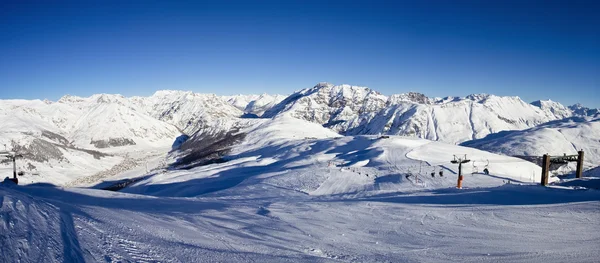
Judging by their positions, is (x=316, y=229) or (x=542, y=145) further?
(x=542, y=145)

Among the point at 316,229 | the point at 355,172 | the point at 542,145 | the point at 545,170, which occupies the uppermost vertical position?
the point at 542,145

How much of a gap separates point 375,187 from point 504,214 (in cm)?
1612

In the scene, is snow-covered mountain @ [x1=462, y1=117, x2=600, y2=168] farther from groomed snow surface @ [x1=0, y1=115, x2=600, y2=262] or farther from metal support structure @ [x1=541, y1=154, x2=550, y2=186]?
groomed snow surface @ [x1=0, y1=115, x2=600, y2=262]

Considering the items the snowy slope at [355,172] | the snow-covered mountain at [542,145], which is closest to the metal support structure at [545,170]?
the snowy slope at [355,172]

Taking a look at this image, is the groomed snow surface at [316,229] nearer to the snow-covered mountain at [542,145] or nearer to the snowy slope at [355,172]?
the snowy slope at [355,172]

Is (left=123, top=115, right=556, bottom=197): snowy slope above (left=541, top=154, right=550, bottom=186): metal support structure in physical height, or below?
below

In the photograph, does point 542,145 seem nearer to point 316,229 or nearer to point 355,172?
point 355,172

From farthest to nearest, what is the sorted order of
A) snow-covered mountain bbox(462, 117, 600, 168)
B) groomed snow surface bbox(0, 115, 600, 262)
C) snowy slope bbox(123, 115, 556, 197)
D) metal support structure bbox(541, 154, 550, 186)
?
snow-covered mountain bbox(462, 117, 600, 168), snowy slope bbox(123, 115, 556, 197), metal support structure bbox(541, 154, 550, 186), groomed snow surface bbox(0, 115, 600, 262)

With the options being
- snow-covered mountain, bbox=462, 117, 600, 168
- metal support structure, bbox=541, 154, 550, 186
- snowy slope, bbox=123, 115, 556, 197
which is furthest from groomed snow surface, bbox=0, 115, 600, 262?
snow-covered mountain, bbox=462, 117, 600, 168

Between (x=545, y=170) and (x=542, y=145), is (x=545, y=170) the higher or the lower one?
the lower one

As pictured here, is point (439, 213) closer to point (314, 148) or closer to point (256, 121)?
point (314, 148)

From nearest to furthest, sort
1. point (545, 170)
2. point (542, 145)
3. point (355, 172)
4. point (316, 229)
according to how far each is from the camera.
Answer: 1. point (316, 229)
2. point (545, 170)
3. point (355, 172)
4. point (542, 145)

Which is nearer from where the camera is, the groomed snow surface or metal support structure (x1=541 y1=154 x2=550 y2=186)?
the groomed snow surface

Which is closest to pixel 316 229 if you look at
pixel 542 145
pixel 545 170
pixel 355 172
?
pixel 355 172
